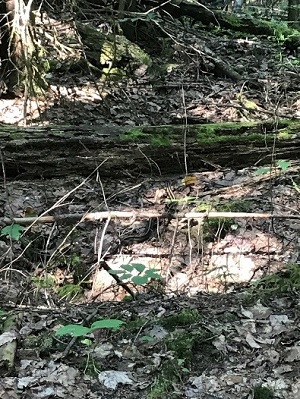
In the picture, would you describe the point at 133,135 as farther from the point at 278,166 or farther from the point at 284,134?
the point at 284,134

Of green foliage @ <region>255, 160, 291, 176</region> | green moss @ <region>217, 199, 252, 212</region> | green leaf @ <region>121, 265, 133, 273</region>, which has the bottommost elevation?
green moss @ <region>217, 199, 252, 212</region>

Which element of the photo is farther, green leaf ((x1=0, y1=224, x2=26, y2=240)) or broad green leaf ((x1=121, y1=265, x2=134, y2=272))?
green leaf ((x1=0, y1=224, x2=26, y2=240))

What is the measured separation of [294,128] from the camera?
17.9 ft

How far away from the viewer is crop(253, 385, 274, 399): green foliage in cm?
255

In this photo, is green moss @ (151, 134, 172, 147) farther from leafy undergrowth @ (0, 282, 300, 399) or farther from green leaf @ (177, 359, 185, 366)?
green leaf @ (177, 359, 185, 366)

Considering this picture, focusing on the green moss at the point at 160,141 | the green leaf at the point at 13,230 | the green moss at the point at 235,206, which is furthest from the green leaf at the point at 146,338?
the green moss at the point at 160,141

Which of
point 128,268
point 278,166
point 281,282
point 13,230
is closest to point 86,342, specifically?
point 128,268

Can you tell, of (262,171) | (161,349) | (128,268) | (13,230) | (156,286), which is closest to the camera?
(161,349)

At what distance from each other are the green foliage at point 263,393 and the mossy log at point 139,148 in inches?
105

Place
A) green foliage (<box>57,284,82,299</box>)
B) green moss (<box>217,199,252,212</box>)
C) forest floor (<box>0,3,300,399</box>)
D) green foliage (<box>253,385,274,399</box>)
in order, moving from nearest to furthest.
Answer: green foliage (<box>253,385,274,399</box>) < forest floor (<box>0,3,300,399</box>) < green foliage (<box>57,284,82,299</box>) < green moss (<box>217,199,252,212</box>)

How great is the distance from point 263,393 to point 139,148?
3.07m

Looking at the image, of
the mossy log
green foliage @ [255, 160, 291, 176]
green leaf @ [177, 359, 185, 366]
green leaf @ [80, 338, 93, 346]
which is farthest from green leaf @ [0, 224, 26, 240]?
green foliage @ [255, 160, 291, 176]

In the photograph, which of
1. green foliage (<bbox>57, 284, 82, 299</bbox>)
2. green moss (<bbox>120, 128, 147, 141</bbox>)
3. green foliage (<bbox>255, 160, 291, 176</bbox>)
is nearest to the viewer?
green foliage (<bbox>57, 284, 82, 299</bbox>)

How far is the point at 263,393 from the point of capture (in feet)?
8.40
